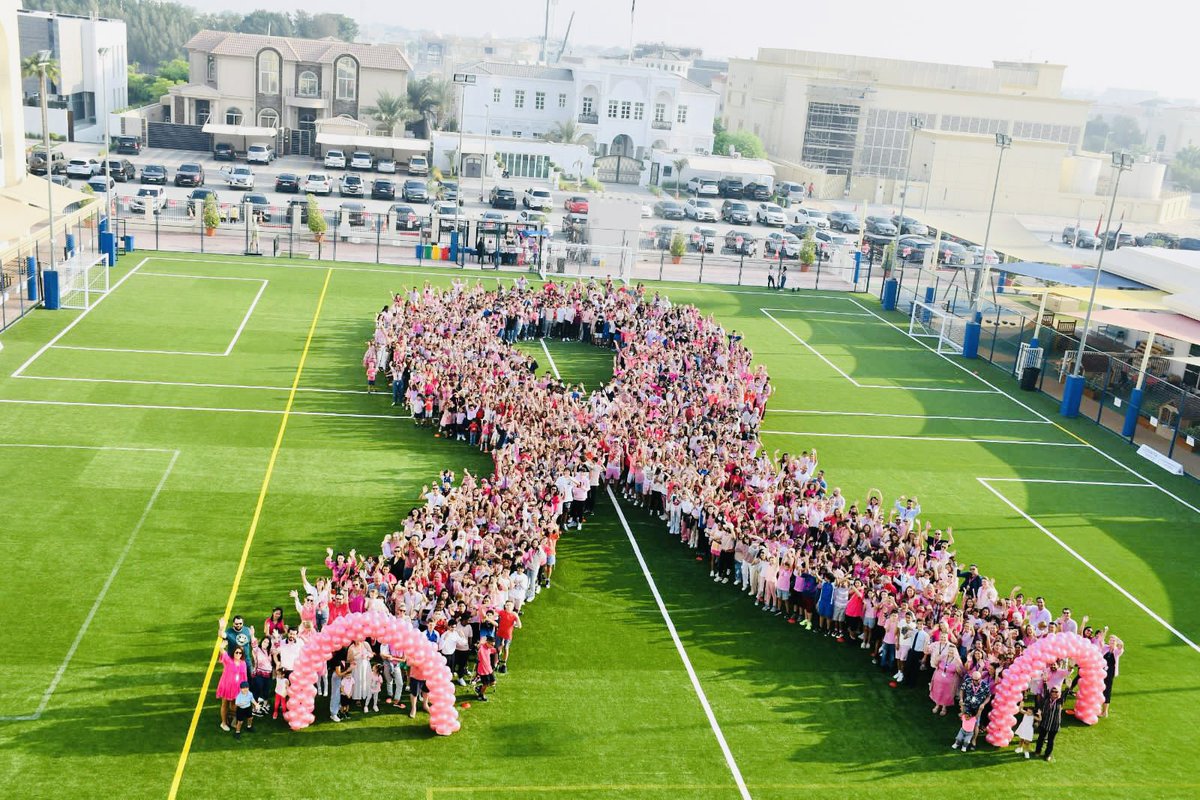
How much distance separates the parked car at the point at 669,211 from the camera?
7850cm

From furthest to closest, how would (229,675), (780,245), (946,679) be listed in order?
(780,245), (946,679), (229,675)

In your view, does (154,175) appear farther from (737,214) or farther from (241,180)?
(737,214)

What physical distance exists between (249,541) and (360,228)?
132ft

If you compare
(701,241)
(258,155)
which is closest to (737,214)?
(701,241)

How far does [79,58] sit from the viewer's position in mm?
93750

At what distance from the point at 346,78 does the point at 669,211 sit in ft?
109

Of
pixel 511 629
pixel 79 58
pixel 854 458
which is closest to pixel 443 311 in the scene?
pixel 854 458

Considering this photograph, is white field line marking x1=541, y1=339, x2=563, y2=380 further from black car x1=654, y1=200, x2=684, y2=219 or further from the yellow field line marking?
black car x1=654, y1=200, x2=684, y2=219

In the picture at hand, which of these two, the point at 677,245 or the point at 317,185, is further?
the point at 317,185

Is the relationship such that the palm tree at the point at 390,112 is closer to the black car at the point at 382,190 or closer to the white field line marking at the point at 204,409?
the black car at the point at 382,190

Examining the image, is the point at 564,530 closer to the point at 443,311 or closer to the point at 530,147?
the point at 443,311

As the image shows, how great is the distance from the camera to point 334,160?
8481 cm

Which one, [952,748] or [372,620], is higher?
[372,620]

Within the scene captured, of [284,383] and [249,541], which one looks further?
[284,383]
